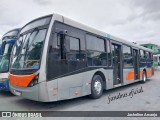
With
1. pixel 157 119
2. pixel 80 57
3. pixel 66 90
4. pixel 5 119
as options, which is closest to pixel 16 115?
pixel 5 119

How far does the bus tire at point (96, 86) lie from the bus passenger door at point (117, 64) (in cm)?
161

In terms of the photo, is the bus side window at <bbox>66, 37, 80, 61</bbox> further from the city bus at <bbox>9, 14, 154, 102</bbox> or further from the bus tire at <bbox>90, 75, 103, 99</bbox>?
the bus tire at <bbox>90, 75, 103, 99</bbox>

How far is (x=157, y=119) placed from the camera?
471 cm

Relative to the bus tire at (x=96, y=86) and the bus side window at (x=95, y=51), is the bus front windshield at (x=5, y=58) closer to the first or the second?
the bus side window at (x=95, y=51)

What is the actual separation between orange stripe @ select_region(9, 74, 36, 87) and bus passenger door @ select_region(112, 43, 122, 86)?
496cm

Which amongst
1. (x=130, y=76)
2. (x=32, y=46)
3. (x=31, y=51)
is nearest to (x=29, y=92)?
(x=31, y=51)

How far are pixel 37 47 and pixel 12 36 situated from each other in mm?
4271

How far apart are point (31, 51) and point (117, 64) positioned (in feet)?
17.5

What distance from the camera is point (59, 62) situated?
17.9 feet

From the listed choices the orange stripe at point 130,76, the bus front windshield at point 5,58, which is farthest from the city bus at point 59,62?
the orange stripe at point 130,76

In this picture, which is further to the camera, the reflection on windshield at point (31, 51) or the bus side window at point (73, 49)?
the bus side window at point (73, 49)

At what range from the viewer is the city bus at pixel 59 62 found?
Result: 5078 millimetres

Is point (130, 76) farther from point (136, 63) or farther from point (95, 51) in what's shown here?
point (95, 51)

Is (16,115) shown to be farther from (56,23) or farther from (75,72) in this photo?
(56,23)
